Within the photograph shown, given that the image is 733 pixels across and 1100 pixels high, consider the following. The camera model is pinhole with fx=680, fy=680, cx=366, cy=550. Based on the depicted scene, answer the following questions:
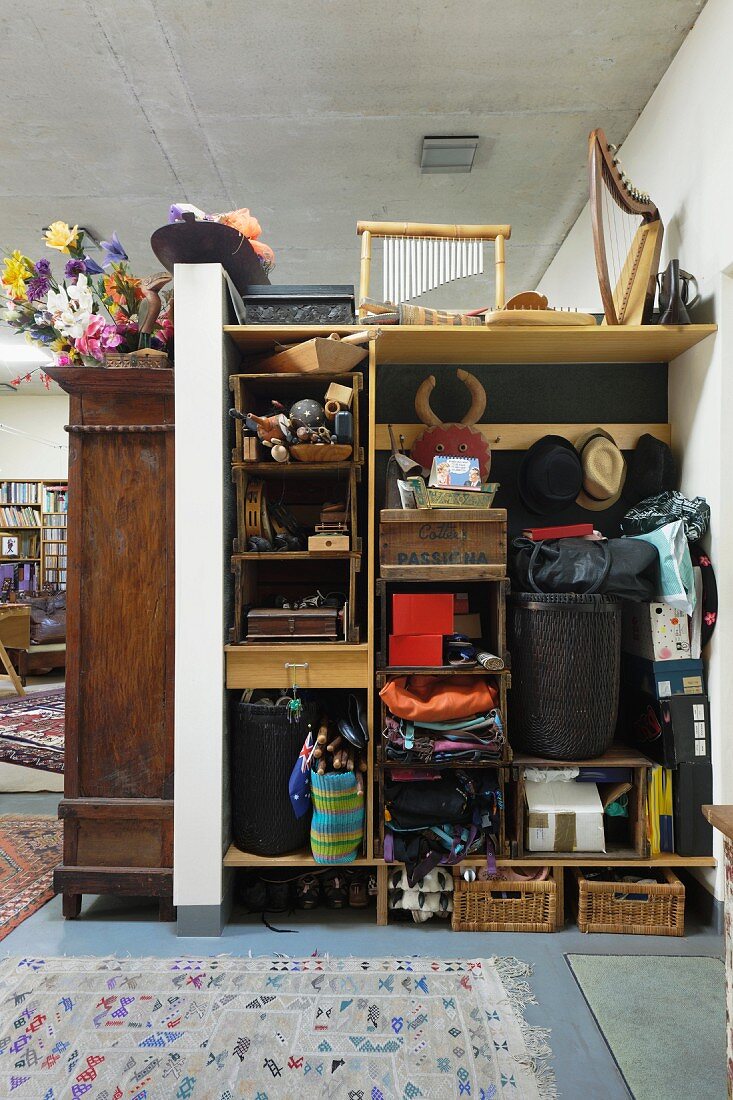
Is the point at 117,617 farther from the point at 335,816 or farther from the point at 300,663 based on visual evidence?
the point at 335,816

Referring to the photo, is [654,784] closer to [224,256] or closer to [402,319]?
[402,319]

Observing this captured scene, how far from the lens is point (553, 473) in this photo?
2518 mm

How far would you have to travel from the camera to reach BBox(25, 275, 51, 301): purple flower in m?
2.44

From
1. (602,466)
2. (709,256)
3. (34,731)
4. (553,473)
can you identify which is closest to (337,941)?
(553,473)

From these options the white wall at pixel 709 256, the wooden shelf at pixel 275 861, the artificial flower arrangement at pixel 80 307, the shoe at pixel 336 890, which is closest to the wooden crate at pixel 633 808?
the white wall at pixel 709 256

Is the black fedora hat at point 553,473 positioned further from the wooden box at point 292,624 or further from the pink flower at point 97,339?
the pink flower at point 97,339

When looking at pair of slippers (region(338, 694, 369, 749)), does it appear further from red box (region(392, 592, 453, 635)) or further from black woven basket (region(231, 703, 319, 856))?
red box (region(392, 592, 453, 635))

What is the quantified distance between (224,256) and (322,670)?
146 cm

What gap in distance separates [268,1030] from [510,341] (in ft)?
7.27

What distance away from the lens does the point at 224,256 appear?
7.66 feet

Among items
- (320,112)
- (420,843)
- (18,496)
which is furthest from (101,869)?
(18,496)

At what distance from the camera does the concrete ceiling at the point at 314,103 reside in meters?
2.37

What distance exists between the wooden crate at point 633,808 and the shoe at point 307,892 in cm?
72

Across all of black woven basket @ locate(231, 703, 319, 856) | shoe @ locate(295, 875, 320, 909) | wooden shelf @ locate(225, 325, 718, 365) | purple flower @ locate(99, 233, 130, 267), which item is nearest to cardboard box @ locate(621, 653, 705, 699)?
wooden shelf @ locate(225, 325, 718, 365)
